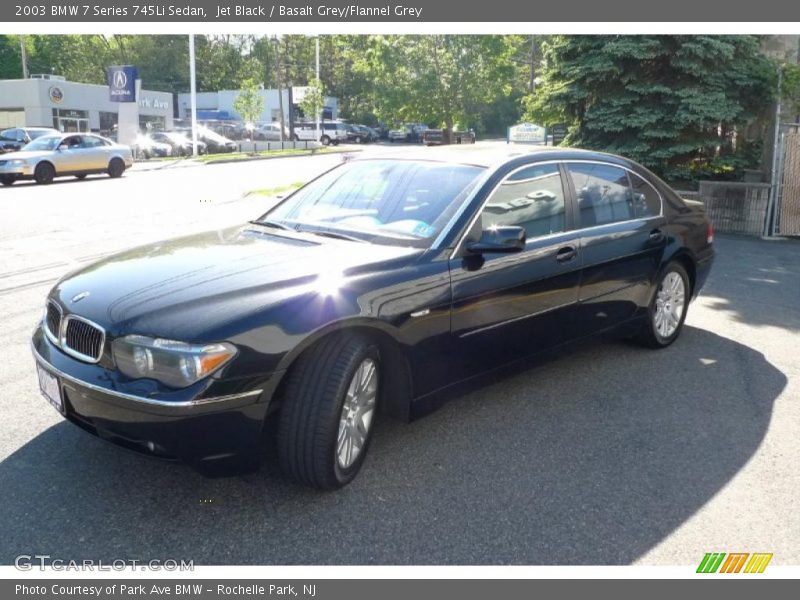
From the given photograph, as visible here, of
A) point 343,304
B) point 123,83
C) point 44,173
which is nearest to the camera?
point 343,304

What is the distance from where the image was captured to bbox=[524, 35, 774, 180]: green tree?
1308 cm

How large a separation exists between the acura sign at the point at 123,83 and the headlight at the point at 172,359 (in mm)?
36637

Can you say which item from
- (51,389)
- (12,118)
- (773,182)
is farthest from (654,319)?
(12,118)

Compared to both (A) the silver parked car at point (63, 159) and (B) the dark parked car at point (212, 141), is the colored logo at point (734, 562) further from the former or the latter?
(B) the dark parked car at point (212, 141)

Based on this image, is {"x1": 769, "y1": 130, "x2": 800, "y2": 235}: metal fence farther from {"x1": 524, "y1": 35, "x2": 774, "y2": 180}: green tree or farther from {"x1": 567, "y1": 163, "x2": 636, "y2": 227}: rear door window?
{"x1": 567, "y1": 163, "x2": 636, "y2": 227}: rear door window

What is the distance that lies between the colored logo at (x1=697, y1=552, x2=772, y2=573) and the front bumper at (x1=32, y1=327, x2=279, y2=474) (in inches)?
77.7

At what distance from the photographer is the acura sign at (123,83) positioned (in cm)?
3604

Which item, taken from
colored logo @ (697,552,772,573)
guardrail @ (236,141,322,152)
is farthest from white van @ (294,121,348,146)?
colored logo @ (697,552,772,573)

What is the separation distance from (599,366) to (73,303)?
3696mm

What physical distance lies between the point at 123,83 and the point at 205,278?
1447 inches

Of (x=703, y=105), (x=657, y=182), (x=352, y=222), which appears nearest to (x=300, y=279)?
(x=352, y=222)

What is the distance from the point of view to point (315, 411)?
325cm

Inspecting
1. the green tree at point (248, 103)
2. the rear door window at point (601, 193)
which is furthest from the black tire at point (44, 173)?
the green tree at point (248, 103)

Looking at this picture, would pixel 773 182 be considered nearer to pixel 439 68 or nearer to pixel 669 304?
pixel 669 304
